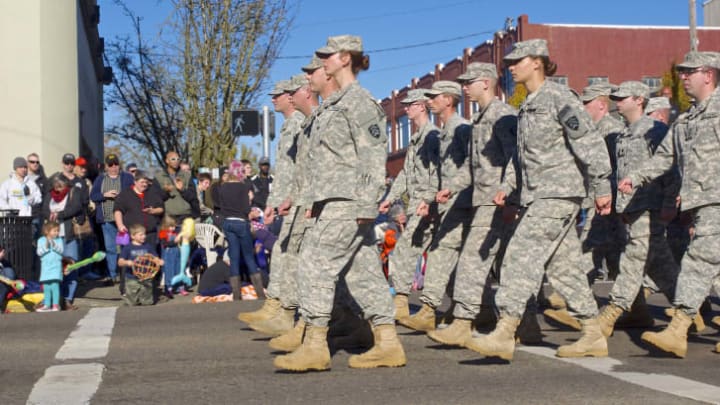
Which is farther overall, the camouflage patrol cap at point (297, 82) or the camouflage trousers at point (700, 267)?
the camouflage patrol cap at point (297, 82)

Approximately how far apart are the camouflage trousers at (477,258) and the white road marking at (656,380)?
86 centimetres

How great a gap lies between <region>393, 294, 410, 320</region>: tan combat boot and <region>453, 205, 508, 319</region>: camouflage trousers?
137 centimetres

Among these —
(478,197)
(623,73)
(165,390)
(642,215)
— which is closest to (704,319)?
(642,215)

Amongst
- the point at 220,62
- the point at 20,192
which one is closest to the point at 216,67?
the point at 220,62

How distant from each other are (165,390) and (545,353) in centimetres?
287

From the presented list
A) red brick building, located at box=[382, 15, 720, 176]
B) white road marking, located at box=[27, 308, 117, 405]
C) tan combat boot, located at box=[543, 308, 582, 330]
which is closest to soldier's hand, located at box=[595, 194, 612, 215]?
tan combat boot, located at box=[543, 308, 582, 330]

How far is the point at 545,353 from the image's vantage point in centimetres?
805

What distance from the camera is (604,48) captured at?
168ft

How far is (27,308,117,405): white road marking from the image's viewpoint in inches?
256

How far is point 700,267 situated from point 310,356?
294 centimetres

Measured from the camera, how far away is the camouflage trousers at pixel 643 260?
9078mm

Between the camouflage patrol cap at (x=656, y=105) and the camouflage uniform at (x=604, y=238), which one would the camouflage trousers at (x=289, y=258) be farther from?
the camouflage patrol cap at (x=656, y=105)

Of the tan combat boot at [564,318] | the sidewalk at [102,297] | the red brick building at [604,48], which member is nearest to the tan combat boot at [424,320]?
the tan combat boot at [564,318]

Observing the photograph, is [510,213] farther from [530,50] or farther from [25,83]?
Result: [25,83]
